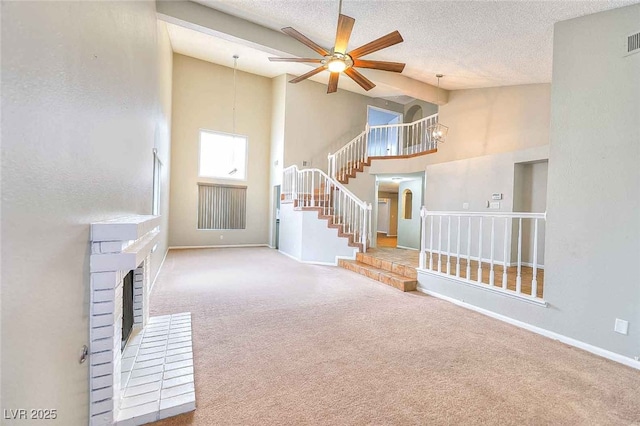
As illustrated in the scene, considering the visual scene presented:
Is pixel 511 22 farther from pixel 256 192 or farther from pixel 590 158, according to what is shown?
pixel 256 192

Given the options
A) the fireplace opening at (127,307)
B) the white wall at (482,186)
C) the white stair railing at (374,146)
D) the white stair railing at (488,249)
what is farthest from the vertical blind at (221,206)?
the fireplace opening at (127,307)

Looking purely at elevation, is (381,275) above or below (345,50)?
below

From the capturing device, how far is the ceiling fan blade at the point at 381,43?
2.92 m

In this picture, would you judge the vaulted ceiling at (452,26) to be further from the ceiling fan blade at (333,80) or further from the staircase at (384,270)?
the staircase at (384,270)

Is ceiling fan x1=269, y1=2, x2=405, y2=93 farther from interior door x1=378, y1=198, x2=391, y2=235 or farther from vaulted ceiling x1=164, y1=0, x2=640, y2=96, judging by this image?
interior door x1=378, y1=198, x2=391, y2=235

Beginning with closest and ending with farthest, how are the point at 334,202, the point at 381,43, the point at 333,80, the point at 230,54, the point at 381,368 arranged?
the point at 381,368 < the point at 381,43 < the point at 333,80 < the point at 334,202 < the point at 230,54

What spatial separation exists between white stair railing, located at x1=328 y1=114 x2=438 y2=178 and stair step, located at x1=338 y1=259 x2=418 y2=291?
100.0 inches

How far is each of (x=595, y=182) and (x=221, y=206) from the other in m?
8.04

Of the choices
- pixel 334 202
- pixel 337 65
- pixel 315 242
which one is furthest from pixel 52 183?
pixel 334 202

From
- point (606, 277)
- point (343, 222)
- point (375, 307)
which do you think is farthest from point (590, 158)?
point (343, 222)

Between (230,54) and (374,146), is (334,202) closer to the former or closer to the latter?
(374,146)

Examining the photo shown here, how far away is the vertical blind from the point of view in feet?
27.3

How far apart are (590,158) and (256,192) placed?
777 cm

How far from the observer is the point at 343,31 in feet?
9.77
